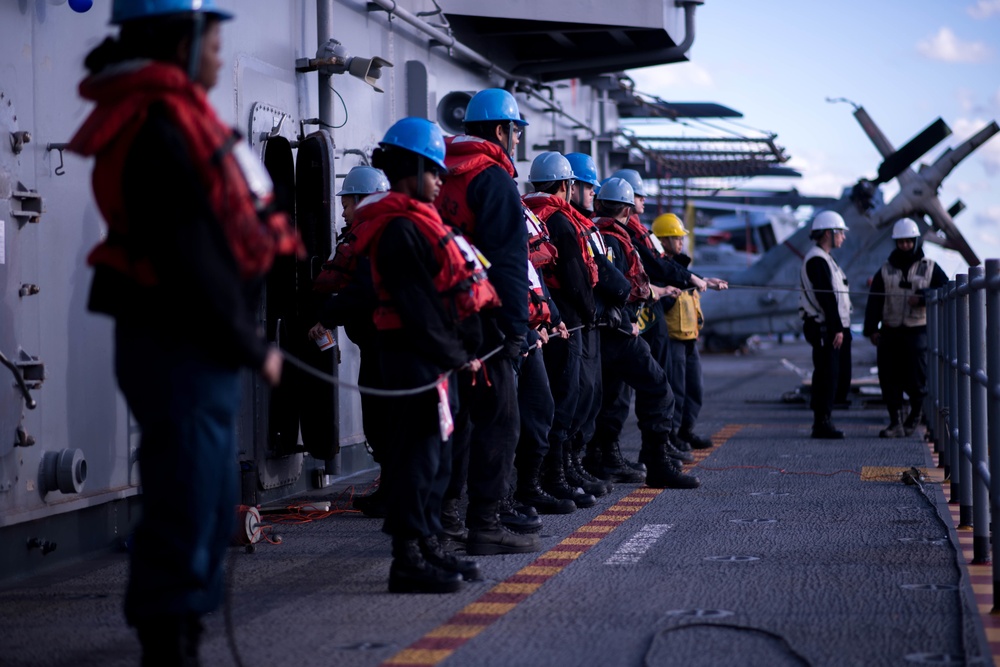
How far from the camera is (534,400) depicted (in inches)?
296

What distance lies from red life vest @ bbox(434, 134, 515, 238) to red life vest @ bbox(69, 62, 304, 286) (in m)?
2.96

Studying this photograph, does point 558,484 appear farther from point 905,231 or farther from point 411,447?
point 905,231

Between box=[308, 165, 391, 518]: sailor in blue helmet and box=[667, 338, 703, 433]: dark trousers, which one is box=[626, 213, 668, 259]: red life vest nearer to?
box=[667, 338, 703, 433]: dark trousers

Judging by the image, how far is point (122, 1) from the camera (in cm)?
373

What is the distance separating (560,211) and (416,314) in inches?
112

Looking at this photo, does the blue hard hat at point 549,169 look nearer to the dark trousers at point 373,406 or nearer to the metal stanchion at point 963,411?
the dark trousers at point 373,406

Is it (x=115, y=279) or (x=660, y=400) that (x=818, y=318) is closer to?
(x=660, y=400)

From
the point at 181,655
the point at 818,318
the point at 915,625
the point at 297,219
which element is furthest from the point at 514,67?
the point at 181,655

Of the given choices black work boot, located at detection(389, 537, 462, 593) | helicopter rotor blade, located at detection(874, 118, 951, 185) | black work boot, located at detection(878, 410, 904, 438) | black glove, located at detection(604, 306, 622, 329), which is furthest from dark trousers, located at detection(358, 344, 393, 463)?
helicopter rotor blade, located at detection(874, 118, 951, 185)

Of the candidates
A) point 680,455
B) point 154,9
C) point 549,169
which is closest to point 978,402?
point 549,169

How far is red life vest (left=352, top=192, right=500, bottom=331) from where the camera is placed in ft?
18.3

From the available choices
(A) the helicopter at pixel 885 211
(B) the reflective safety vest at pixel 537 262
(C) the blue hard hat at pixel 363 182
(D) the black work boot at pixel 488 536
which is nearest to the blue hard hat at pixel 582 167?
(B) the reflective safety vest at pixel 537 262

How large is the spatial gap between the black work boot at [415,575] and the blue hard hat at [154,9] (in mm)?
2714

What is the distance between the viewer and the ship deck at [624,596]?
4.64 m
